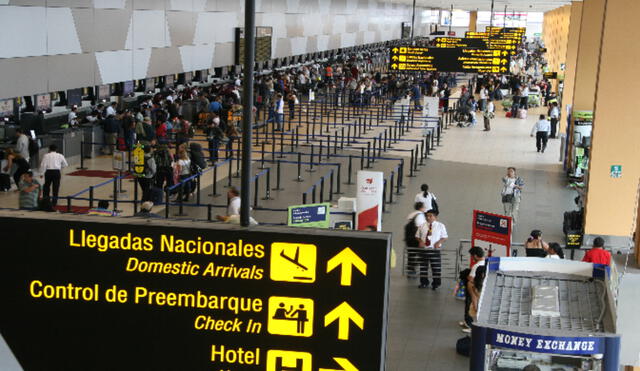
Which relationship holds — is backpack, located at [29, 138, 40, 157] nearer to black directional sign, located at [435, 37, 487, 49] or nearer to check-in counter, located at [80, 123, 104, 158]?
check-in counter, located at [80, 123, 104, 158]

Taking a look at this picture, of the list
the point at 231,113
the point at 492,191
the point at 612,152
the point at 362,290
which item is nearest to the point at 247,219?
the point at 362,290

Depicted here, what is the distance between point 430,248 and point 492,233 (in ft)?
3.32

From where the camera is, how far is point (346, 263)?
4211mm

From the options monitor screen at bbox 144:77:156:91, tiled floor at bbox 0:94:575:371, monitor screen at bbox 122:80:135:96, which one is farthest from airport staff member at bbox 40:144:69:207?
monitor screen at bbox 144:77:156:91

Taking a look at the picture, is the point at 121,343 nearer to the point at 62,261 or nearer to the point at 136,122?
the point at 62,261

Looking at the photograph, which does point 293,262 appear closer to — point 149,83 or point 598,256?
point 598,256

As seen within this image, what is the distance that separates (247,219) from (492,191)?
740 inches

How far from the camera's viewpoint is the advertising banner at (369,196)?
15.7m

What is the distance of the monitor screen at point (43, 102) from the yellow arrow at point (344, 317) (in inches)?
837

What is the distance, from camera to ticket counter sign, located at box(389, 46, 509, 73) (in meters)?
29.7

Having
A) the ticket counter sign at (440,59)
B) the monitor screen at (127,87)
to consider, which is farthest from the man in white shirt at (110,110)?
the ticket counter sign at (440,59)

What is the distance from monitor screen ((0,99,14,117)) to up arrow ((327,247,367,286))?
20.2 meters

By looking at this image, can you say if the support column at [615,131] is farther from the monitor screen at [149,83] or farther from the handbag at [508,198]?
the monitor screen at [149,83]

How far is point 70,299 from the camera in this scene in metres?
4.48
